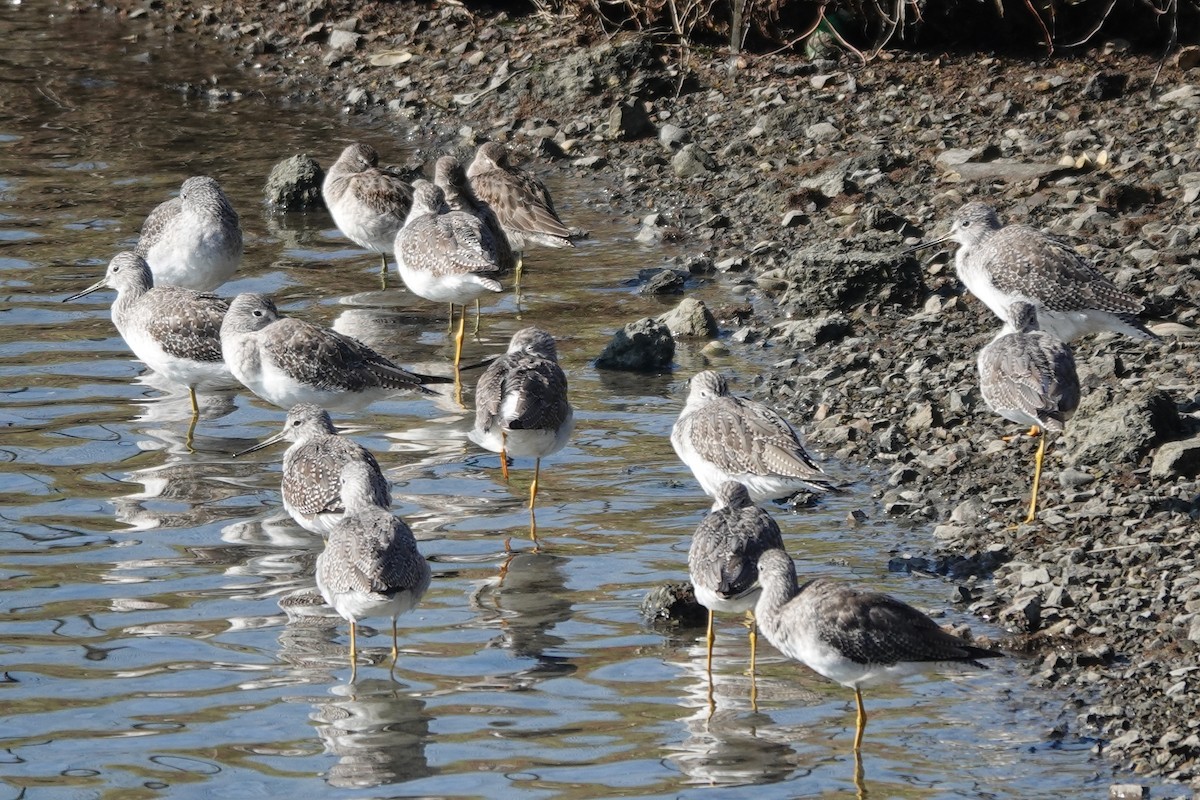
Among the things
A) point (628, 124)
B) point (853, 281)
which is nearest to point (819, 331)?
point (853, 281)

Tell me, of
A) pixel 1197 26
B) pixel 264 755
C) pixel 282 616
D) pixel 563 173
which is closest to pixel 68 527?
pixel 282 616

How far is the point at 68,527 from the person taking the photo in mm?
9672


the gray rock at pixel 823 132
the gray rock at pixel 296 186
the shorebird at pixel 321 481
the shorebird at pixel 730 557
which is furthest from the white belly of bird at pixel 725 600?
the gray rock at pixel 296 186

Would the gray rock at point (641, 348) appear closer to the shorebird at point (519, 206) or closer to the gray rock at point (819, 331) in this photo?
the gray rock at point (819, 331)

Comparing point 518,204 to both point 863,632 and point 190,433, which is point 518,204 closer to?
point 190,433

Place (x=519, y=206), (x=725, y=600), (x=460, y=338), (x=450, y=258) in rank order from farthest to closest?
(x=519, y=206) < (x=460, y=338) < (x=450, y=258) < (x=725, y=600)

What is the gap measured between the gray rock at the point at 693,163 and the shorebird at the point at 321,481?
7.28 metres

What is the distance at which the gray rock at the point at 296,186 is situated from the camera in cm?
1638

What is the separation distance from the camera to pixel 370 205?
47.4 feet

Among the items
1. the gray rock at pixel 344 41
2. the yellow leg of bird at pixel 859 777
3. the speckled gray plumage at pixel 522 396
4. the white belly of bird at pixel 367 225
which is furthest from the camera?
the gray rock at pixel 344 41

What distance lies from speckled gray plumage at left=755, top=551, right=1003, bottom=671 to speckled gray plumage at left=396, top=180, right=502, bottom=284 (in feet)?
17.6

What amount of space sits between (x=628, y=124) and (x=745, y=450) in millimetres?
8994

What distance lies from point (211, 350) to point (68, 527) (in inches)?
81.2

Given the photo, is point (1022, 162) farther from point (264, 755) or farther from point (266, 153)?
point (264, 755)
